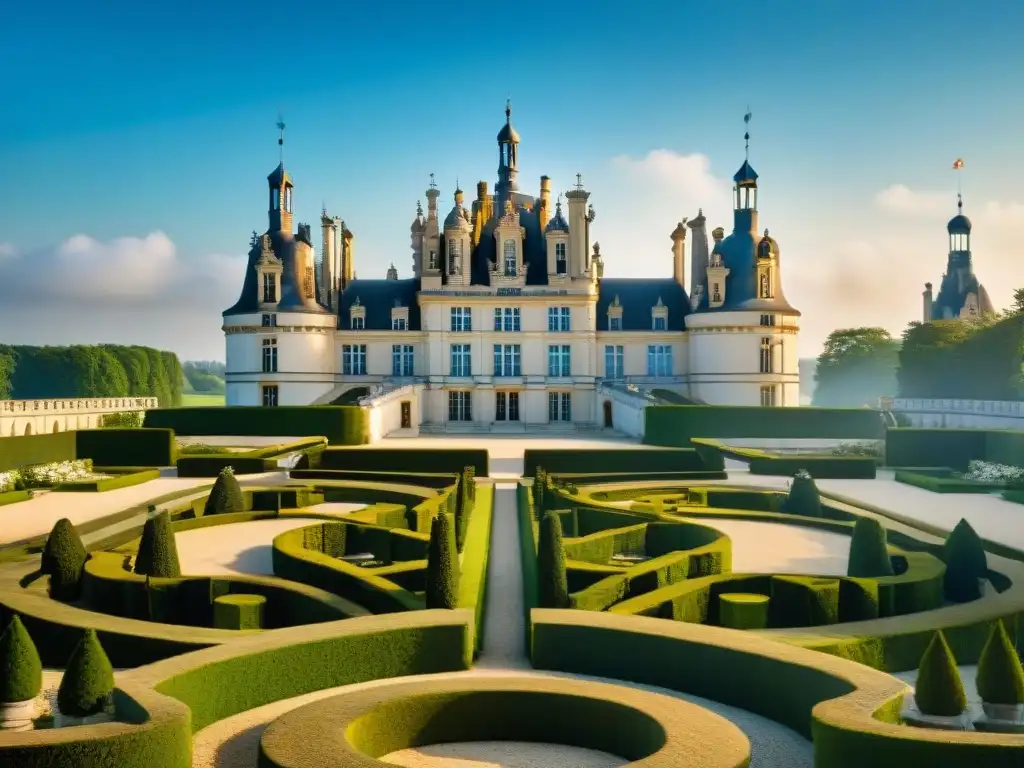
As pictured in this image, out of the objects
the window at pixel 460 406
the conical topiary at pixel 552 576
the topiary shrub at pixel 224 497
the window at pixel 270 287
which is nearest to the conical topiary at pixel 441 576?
the conical topiary at pixel 552 576

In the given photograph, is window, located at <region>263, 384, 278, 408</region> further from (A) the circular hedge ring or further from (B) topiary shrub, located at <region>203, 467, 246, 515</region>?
(A) the circular hedge ring

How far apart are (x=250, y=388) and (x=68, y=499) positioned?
27.1 meters

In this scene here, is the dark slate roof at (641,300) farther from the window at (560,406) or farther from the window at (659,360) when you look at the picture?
the window at (560,406)

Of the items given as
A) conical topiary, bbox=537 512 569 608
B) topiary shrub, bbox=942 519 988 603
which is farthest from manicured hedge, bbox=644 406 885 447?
conical topiary, bbox=537 512 569 608

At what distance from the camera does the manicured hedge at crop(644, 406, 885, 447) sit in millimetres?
43406

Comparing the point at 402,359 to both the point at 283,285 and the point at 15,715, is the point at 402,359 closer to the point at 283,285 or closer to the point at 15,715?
the point at 283,285

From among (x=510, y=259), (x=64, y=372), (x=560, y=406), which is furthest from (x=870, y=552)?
(x=64, y=372)

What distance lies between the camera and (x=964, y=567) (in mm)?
16062

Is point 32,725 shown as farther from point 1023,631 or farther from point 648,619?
point 1023,631

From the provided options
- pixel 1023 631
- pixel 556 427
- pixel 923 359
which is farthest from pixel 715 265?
pixel 1023 631

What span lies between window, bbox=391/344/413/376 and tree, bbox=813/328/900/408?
166 ft

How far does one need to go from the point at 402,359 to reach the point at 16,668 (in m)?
47.5

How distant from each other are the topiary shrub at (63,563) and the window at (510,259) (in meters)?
40.6

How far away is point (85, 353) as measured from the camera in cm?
7962
